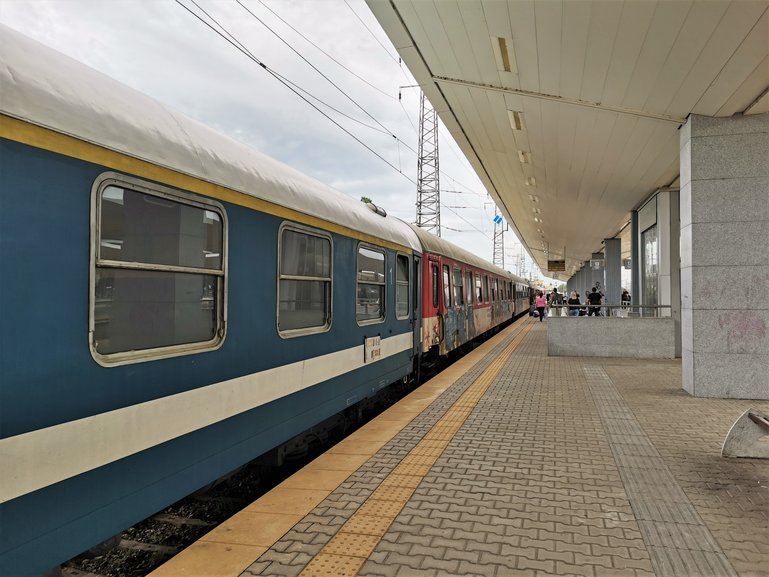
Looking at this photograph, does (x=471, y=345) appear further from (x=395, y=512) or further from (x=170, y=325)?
(x=170, y=325)

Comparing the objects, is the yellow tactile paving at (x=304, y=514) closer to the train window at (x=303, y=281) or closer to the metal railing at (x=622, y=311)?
the train window at (x=303, y=281)

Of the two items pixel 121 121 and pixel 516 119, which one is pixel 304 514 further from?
pixel 516 119

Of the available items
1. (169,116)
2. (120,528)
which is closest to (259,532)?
(120,528)

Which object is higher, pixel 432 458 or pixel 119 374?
pixel 119 374

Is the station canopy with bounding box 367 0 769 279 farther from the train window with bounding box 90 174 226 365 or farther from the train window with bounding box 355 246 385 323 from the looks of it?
the train window with bounding box 90 174 226 365

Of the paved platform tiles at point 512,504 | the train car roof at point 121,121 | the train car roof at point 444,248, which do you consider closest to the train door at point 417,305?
the train car roof at point 444,248

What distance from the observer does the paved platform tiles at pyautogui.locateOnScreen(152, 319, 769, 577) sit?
2.97 metres

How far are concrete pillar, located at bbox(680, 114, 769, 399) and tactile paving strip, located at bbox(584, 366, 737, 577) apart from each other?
244 cm

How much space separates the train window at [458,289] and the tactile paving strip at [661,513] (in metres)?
6.17

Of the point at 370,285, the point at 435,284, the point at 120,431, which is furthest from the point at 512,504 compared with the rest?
the point at 435,284

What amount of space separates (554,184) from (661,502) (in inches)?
477

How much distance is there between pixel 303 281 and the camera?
15.4 feet

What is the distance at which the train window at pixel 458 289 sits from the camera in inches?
476

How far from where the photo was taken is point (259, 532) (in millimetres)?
3312
